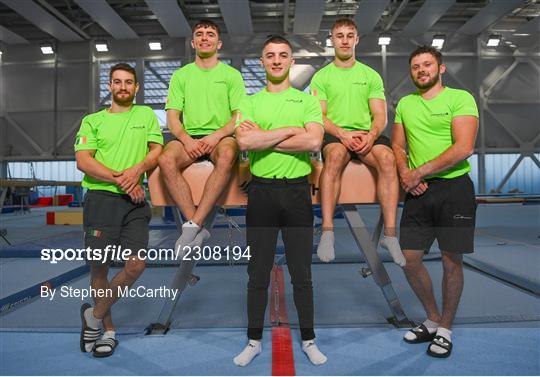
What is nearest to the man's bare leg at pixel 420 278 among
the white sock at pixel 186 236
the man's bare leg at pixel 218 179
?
the man's bare leg at pixel 218 179

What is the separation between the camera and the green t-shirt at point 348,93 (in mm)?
3295

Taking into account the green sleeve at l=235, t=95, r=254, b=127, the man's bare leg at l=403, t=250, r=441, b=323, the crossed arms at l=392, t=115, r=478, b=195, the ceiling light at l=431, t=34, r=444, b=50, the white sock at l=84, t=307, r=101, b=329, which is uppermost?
the ceiling light at l=431, t=34, r=444, b=50

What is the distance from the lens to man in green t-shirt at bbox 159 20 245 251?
312 centimetres

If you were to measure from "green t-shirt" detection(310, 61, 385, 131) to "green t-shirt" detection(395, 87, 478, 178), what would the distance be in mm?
296

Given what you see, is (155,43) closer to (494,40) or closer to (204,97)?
(494,40)

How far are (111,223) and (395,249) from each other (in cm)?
201

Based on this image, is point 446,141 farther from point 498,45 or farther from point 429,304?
point 498,45

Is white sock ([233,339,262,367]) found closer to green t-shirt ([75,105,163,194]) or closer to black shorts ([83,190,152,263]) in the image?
black shorts ([83,190,152,263])

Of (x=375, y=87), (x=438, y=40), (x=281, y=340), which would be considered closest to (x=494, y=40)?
(x=438, y=40)

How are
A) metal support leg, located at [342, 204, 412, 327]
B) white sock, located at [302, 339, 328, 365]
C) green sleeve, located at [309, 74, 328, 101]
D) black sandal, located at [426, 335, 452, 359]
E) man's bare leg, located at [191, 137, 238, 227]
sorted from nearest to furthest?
white sock, located at [302, 339, 328, 365], black sandal, located at [426, 335, 452, 359], man's bare leg, located at [191, 137, 238, 227], green sleeve, located at [309, 74, 328, 101], metal support leg, located at [342, 204, 412, 327]

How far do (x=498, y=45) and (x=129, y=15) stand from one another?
582 inches

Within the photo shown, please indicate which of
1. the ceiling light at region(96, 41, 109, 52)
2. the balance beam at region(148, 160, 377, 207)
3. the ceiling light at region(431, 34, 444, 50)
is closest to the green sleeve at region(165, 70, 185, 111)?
the balance beam at region(148, 160, 377, 207)

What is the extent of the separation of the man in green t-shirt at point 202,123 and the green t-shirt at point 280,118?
0.37 metres

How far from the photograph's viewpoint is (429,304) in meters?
3.23
